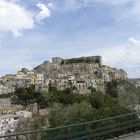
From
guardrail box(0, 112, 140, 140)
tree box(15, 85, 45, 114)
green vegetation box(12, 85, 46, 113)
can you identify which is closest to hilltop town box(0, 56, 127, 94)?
green vegetation box(12, 85, 46, 113)

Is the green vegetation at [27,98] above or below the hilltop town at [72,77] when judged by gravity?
below

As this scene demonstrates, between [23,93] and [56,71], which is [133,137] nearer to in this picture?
[23,93]

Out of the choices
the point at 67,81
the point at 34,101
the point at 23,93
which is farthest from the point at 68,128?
the point at 67,81

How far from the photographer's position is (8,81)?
171 m

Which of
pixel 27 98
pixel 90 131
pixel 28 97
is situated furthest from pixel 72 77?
pixel 90 131

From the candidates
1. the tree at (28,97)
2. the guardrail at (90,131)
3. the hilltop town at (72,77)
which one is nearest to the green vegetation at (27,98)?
the tree at (28,97)

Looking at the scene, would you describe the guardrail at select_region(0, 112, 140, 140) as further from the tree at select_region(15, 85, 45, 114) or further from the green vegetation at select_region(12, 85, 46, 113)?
the tree at select_region(15, 85, 45, 114)

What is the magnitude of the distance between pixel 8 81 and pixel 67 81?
74.1 feet

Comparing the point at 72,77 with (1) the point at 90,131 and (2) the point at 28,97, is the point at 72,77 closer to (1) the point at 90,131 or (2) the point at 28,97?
(2) the point at 28,97

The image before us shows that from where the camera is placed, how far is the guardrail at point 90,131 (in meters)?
10.4

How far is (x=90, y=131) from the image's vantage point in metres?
11.8

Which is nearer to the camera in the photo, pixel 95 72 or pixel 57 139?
pixel 57 139

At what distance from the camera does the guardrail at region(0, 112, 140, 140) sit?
10.4m

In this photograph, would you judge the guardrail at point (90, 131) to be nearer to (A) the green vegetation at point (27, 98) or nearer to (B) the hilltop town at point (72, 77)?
(A) the green vegetation at point (27, 98)
